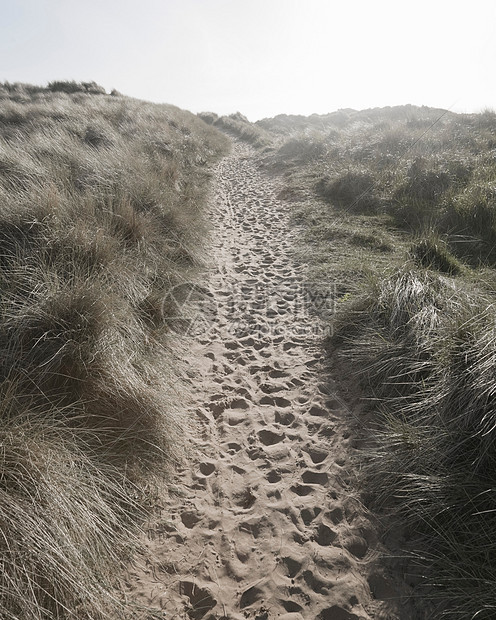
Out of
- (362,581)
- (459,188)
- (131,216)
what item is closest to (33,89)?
(131,216)

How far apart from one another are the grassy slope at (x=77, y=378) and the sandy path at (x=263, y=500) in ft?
1.05

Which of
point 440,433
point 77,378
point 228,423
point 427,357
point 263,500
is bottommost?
point 263,500

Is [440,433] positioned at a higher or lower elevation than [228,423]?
higher

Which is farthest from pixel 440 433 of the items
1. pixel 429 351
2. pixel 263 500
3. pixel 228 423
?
pixel 228 423

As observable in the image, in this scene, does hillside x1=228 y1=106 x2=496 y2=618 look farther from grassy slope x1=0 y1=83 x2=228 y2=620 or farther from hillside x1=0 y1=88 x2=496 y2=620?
grassy slope x1=0 y1=83 x2=228 y2=620

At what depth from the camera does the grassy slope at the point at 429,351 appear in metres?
1.99

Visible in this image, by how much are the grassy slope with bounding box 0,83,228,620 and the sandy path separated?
1.05ft

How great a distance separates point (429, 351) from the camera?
2996 mm

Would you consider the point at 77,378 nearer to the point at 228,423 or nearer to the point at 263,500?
the point at 228,423

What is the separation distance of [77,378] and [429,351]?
116 inches

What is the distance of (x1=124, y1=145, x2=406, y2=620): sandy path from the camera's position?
198 cm

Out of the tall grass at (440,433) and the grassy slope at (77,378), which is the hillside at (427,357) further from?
the grassy slope at (77,378)

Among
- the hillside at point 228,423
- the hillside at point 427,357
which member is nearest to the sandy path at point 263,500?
the hillside at point 228,423

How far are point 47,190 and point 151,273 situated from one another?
5.14 ft
